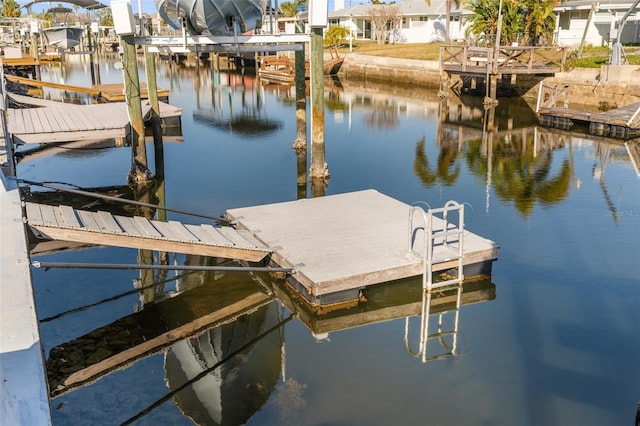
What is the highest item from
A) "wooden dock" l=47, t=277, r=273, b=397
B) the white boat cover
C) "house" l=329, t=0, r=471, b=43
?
"house" l=329, t=0, r=471, b=43

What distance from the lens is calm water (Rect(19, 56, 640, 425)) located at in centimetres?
A: 751

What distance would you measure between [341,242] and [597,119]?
17.5 meters

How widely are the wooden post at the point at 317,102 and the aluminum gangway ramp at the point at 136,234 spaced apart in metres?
5.71

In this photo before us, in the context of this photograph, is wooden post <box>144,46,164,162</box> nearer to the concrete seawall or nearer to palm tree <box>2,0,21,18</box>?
the concrete seawall

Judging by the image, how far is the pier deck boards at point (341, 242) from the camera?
9723mm

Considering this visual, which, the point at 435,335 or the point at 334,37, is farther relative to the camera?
the point at 334,37

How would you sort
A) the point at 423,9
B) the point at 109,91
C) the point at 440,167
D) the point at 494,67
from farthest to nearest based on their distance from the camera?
the point at 423,9, the point at 494,67, the point at 109,91, the point at 440,167

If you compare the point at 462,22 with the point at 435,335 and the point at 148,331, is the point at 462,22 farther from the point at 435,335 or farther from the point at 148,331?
the point at 148,331

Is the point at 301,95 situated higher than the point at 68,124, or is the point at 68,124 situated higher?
the point at 301,95

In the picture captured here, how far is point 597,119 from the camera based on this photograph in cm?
2445

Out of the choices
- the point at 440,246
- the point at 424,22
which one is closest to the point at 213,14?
the point at 440,246

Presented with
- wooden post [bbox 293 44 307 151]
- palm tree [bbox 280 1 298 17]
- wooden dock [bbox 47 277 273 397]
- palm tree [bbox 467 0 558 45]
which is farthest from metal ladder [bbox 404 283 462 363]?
palm tree [bbox 280 1 298 17]

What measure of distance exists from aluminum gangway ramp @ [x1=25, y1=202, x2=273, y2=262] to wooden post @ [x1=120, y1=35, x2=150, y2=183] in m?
5.78

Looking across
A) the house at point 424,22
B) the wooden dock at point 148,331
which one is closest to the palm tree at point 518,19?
the house at point 424,22
